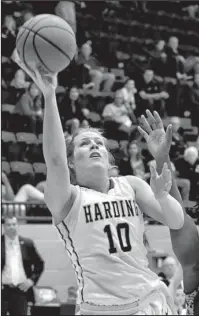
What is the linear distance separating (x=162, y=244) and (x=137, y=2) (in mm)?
7438

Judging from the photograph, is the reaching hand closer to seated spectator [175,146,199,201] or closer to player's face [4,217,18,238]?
player's face [4,217,18,238]

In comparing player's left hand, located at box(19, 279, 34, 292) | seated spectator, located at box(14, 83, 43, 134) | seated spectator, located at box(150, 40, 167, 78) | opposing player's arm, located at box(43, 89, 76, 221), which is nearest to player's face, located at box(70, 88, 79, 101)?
seated spectator, located at box(14, 83, 43, 134)

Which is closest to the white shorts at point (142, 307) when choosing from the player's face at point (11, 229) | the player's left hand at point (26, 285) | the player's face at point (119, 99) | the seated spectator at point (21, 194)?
the player's left hand at point (26, 285)

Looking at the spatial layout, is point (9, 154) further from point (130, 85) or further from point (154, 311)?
point (154, 311)

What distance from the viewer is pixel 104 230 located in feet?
11.7

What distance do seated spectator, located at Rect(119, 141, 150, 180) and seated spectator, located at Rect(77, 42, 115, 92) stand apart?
2.24 m

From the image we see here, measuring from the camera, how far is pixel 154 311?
3557 millimetres

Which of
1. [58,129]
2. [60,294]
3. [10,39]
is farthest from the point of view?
[10,39]

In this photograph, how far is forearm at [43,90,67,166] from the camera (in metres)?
3.50

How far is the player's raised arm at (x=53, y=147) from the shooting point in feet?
11.5

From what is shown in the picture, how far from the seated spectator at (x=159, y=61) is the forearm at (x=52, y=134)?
34.8ft

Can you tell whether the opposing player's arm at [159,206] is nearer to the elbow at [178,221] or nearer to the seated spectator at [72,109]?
the elbow at [178,221]

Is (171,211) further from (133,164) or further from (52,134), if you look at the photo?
(133,164)

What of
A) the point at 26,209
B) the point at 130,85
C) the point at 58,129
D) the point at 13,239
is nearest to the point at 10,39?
the point at 130,85
